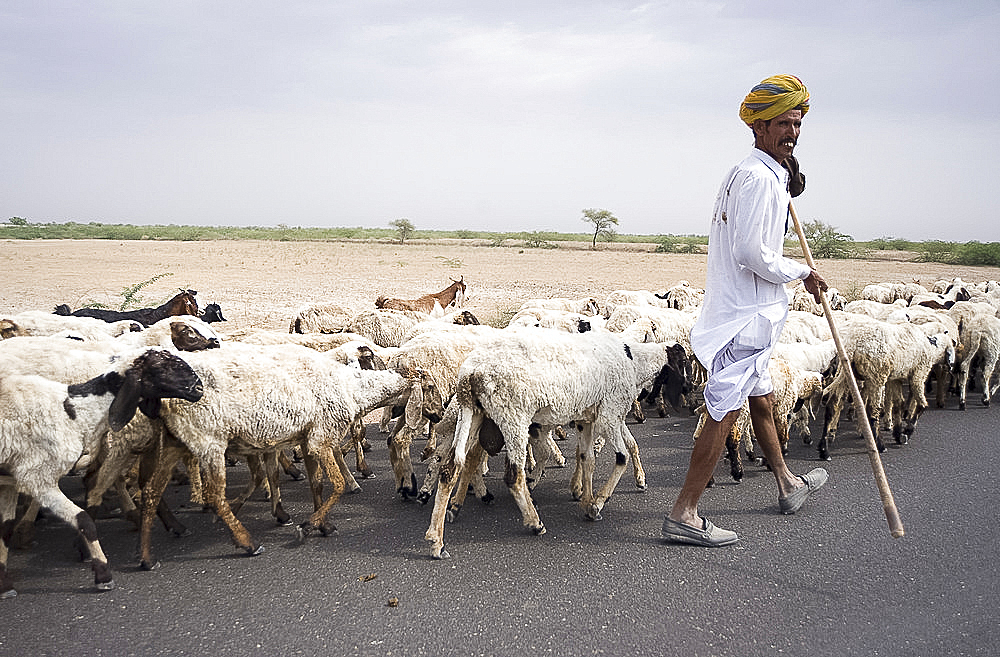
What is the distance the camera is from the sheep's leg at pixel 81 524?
4.62 meters

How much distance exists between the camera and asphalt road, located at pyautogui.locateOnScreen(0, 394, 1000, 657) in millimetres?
3998

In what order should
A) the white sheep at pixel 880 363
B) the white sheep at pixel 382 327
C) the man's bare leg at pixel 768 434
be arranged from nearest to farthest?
the man's bare leg at pixel 768 434
the white sheep at pixel 880 363
the white sheep at pixel 382 327

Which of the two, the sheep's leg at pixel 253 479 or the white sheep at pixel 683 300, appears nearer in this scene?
the sheep's leg at pixel 253 479

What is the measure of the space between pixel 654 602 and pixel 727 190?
2946 mm

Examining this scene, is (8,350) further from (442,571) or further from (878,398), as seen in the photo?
(878,398)

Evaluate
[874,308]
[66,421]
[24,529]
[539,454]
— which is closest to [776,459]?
[539,454]

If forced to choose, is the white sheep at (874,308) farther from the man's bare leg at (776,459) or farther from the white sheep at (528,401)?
the white sheep at (528,401)

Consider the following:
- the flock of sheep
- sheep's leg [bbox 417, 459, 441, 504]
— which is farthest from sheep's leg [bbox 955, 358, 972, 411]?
sheep's leg [bbox 417, 459, 441, 504]

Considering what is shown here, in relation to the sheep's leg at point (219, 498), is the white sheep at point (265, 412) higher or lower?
higher

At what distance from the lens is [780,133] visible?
520cm

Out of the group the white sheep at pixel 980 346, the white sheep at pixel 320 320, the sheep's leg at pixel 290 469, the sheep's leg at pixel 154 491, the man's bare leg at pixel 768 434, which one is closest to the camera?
the sheep's leg at pixel 154 491

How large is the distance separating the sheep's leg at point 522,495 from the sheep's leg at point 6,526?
3.45 meters

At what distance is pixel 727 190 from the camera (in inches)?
205

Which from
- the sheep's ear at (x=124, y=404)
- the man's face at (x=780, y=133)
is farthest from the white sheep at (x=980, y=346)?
the sheep's ear at (x=124, y=404)
